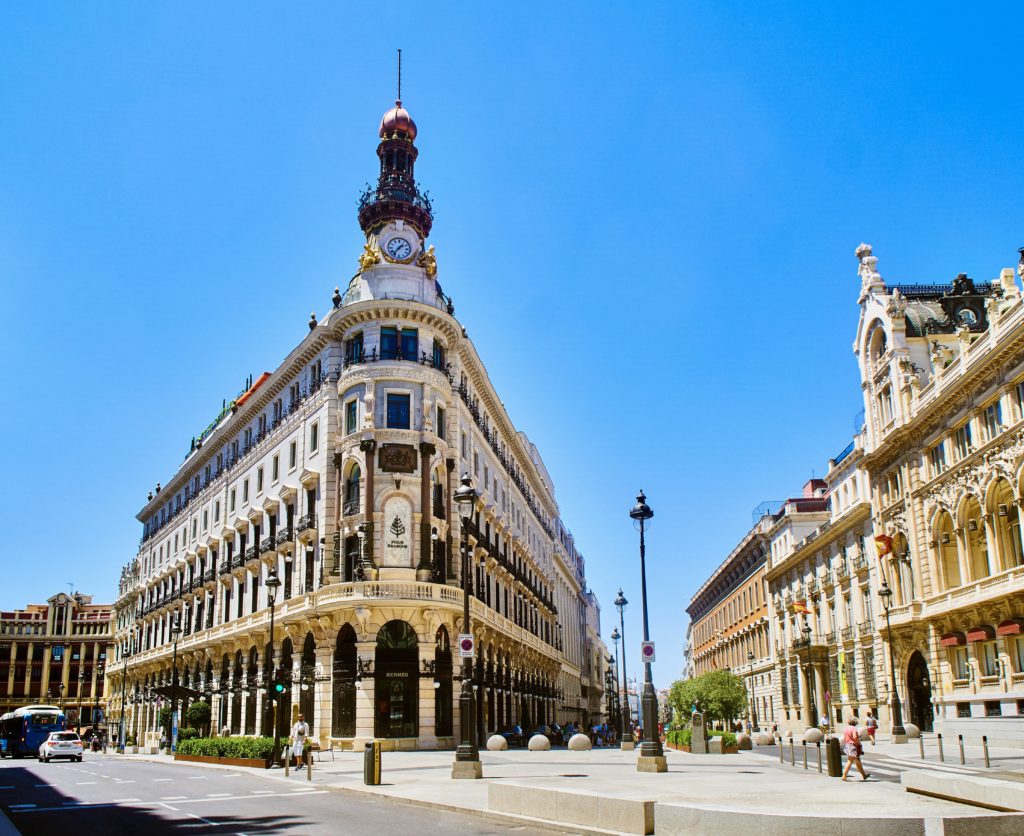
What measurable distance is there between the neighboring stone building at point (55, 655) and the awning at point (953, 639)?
391 feet

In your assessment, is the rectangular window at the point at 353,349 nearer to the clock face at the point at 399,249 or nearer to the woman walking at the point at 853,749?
the clock face at the point at 399,249

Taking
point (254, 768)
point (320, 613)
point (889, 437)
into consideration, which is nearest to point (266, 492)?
point (320, 613)

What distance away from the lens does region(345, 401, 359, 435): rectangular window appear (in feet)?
144

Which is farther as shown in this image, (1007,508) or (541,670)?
(541,670)

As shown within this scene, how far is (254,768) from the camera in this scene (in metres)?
31.4

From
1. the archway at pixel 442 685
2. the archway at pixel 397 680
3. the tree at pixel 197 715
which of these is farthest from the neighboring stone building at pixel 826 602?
the tree at pixel 197 715

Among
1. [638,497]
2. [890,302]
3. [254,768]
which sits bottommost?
[254,768]

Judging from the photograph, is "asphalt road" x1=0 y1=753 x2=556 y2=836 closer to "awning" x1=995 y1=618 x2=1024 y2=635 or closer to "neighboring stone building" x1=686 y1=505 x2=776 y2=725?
"awning" x1=995 y1=618 x2=1024 y2=635

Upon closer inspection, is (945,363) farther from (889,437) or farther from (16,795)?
(16,795)

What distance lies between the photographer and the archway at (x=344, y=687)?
130 feet

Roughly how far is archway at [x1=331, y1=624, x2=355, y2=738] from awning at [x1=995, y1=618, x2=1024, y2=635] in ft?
88.4

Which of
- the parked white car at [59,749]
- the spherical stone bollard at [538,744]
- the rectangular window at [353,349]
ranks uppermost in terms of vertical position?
the rectangular window at [353,349]

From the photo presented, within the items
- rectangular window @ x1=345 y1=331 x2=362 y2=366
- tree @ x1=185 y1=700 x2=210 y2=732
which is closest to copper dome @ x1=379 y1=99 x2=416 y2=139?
rectangular window @ x1=345 y1=331 x2=362 y2=366

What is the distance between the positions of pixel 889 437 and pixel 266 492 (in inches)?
1332
